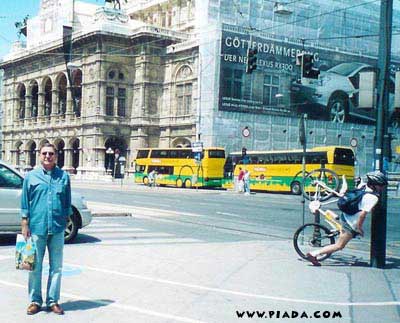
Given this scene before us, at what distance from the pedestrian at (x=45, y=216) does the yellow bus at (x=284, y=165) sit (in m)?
29.1

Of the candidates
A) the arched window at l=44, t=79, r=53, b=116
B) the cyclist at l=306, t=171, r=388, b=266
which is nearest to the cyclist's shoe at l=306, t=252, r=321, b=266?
the cyclist at l=306, t=171, r=388, b=266

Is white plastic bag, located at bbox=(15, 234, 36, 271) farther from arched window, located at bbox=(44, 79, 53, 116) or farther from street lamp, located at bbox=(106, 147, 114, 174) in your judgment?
arched window, located at bbox=(44, 79, 53, 116)

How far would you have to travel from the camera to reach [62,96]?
2586 inches

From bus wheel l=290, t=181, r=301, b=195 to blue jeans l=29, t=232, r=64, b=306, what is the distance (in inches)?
1275

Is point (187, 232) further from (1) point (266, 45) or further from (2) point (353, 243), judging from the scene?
(1) point (266, 45)

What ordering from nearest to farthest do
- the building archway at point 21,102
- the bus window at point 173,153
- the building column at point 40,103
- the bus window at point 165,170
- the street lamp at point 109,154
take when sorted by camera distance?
the bus window at point 173,153 → the bus window at point 165,170 → the street lamp at point 109,154 → the building column at point 40,103 → the building archway at point 21,102

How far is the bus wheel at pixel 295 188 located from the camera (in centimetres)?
3766

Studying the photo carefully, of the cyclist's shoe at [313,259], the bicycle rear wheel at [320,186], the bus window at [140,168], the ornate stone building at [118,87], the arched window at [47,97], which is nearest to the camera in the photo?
the cyclist's shoe at [313,259]

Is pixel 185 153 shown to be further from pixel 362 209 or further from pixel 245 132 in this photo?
pixel 362 209

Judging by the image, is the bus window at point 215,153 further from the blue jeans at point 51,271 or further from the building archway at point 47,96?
the blue jeans at point 51,271

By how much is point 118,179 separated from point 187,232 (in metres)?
44.6

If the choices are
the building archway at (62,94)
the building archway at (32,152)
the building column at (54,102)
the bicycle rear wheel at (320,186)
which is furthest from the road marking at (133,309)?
the building archway at (32,152)

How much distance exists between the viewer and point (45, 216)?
6062 millimetres

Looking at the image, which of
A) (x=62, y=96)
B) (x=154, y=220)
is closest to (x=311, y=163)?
(x=154, y=220)
